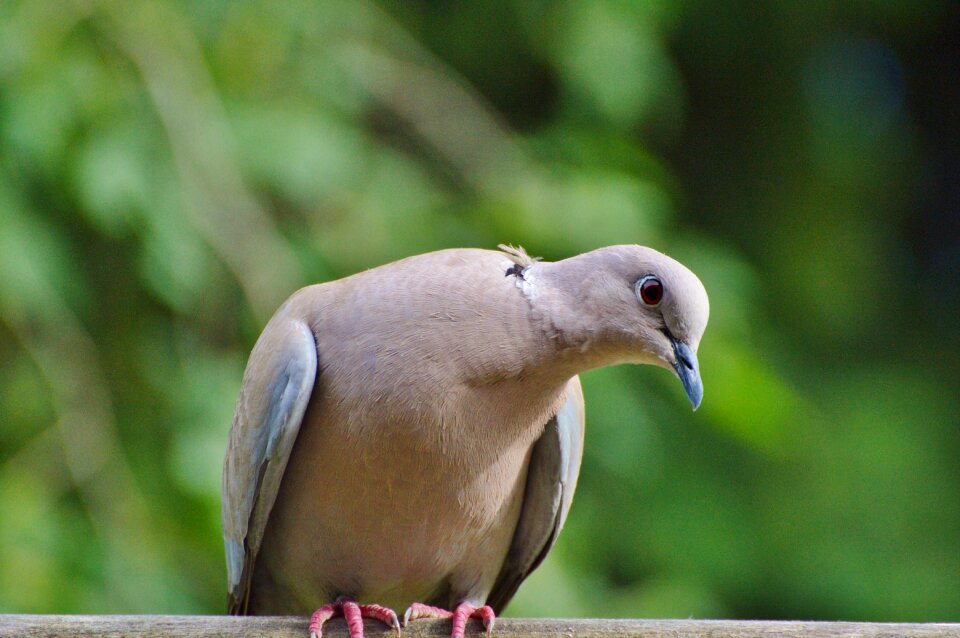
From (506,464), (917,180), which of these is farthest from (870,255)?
(506,464)

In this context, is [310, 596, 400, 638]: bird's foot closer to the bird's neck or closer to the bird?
the bird

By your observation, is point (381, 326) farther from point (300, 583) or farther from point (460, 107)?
point (460, 107)

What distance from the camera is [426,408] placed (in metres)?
1.87

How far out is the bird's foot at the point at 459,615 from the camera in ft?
6.19

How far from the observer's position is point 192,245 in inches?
129

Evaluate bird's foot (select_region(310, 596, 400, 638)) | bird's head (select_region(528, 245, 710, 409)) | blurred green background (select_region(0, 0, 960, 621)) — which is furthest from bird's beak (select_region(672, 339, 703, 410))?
blurred green background (select_region(0, 0, 960, 621))

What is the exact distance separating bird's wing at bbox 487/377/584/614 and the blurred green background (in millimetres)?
929

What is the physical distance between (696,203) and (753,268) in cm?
38

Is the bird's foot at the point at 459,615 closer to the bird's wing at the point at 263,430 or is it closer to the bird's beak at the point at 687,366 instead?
the bird's wing at the point at 263,430

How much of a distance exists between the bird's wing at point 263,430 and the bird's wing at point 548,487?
1.57 feet

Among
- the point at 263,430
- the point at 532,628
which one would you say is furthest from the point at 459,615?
the point at 263,430

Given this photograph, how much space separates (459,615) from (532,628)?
18cm

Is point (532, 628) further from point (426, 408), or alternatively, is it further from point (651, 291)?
point (651, 291)

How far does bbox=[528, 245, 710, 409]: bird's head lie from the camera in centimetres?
182
